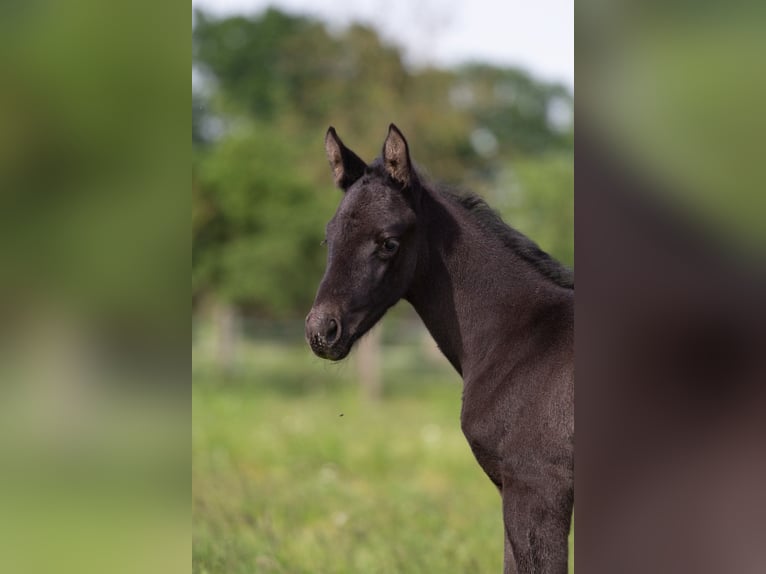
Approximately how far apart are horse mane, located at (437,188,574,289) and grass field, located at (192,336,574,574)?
881 millimetres

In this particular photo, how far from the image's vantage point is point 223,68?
123 feet

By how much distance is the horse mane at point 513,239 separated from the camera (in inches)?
132

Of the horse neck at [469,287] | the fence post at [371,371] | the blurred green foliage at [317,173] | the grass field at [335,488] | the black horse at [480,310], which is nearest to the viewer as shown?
the black horse at [480,310]

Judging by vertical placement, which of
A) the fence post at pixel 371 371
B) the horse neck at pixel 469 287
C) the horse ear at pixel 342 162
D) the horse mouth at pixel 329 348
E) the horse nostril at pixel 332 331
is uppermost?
the horse ear at pixel 342 162

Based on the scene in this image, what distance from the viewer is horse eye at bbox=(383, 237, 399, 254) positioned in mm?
3162

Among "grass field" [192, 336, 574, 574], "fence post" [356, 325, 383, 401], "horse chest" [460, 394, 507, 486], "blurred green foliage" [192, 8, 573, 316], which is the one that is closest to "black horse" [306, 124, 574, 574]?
"horse chest" [460, 394, 507, 486]

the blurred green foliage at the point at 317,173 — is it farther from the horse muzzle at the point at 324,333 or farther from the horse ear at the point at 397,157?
the horse muzzle at the point at 324,333

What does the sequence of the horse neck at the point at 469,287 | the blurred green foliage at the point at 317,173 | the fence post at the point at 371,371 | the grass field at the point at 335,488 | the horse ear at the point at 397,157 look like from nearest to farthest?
1. the horse ear at the point at 397,157
2. the horse neck at the point at 469,287
3. the grass field at the point at 335,488
4. the fence post at the point at 371,371
5. the blurred green foliage at the point at 317,173

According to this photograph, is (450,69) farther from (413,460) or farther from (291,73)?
(413,460)

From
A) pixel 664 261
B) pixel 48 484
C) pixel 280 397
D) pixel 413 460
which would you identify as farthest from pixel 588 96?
pixel 280 397

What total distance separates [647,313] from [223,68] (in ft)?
123

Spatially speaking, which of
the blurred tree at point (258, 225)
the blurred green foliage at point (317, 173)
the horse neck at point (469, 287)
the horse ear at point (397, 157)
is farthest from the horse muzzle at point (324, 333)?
the blurred tree at point (258, 225)

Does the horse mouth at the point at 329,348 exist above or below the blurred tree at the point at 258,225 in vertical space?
below

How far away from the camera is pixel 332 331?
3.08m
